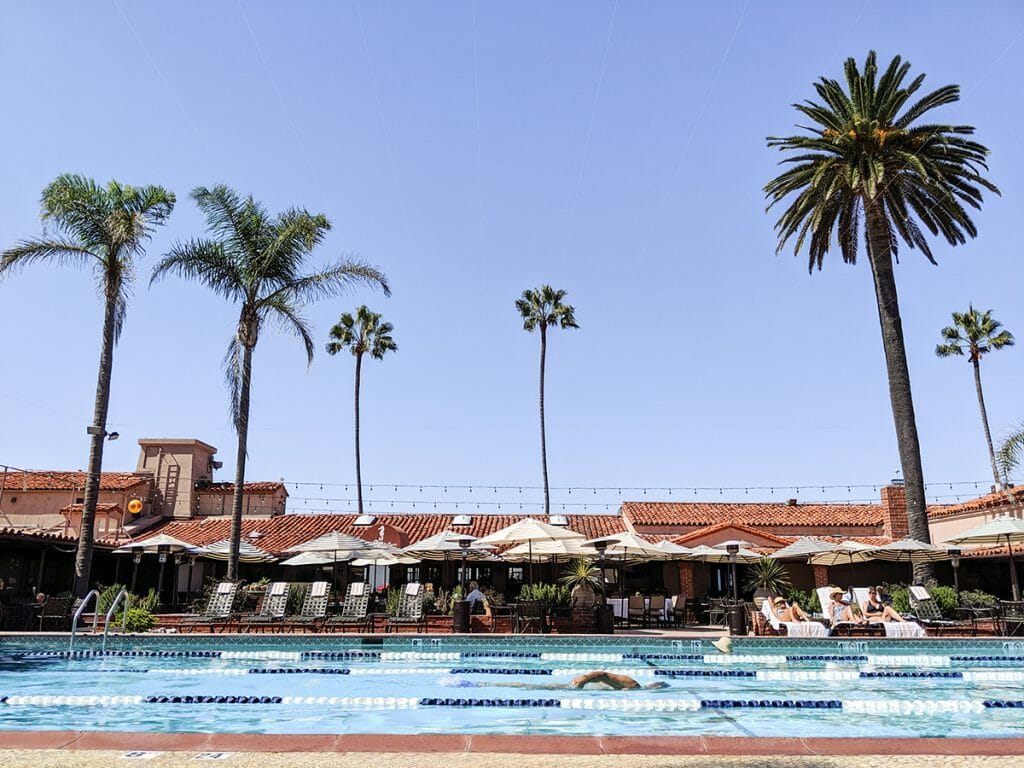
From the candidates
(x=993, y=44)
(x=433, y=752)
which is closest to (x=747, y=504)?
(x=993, y=44)

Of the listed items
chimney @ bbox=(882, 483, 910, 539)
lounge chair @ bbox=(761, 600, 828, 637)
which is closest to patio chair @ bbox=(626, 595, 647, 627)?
lounge chair @ bbox=(761, 600, 828, 637)

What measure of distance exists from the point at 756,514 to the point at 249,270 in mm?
22250

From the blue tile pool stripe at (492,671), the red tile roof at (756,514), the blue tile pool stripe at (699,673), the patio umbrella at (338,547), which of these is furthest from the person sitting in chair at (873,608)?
the red tile roof at (756,514)

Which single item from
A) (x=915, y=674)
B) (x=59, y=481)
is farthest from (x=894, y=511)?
(x=59, y=481)

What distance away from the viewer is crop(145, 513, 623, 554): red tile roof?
31078 millimetres

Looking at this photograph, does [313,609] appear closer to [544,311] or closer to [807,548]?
[807,548]

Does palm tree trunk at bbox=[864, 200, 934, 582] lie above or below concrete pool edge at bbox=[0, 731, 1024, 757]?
above

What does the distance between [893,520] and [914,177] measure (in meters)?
12.9

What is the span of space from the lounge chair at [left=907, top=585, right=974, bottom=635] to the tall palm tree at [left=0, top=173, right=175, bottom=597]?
19067 millimetres

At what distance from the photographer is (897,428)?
22.4m

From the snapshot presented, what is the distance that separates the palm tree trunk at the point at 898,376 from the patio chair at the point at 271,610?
15.8 m

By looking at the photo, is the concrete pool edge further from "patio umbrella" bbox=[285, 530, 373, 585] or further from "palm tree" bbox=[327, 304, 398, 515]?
"palm tree" bbox=[327, 304, 398, 515]

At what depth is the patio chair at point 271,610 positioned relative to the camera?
17.6 m

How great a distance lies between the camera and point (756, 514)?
3350cm
